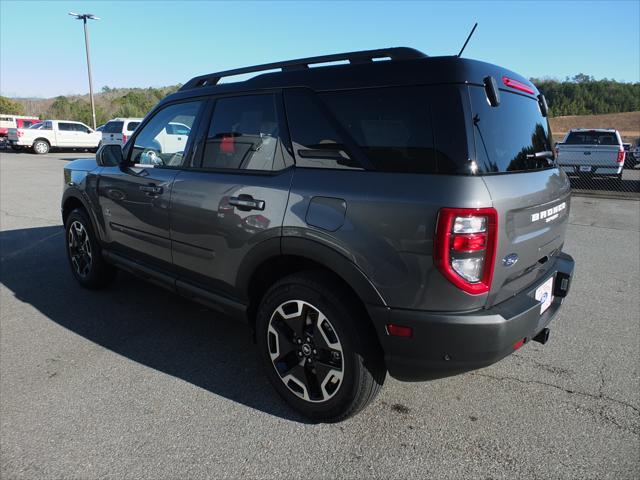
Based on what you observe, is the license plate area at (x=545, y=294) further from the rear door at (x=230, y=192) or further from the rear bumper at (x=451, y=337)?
the rear door at (x=230, y=192)

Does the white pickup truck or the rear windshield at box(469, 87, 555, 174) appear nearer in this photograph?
the rear windshield at box(469, 87, 555, 174)

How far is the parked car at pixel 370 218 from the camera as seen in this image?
207cm

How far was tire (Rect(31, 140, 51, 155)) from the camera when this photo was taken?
25.0 metres

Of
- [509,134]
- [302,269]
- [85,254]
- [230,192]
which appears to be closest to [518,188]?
[509,134]

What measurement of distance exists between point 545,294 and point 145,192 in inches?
112

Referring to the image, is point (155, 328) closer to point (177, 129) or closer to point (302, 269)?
point (177, 129)

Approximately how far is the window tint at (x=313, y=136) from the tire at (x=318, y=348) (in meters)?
0.61

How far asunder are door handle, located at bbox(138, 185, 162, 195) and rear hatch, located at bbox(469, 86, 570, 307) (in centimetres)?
228

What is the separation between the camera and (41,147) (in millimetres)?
25203

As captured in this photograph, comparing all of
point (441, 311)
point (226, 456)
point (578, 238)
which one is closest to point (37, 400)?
point (226, 456)

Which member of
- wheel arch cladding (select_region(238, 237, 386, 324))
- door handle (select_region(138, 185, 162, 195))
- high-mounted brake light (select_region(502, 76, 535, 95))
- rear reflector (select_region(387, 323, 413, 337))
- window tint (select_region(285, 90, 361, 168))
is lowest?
rear reflector (select_region(387, 323, 413, 337))

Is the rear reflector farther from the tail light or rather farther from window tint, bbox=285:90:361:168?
window tint, bbox=285:90:361:168

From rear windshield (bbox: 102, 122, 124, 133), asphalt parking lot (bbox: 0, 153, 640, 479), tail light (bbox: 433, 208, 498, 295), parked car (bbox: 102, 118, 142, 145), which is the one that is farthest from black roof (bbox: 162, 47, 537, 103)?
rear windshield (bbox: 102, 122, 124, 133)

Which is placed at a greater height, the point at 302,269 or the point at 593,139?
the point at 593,139
